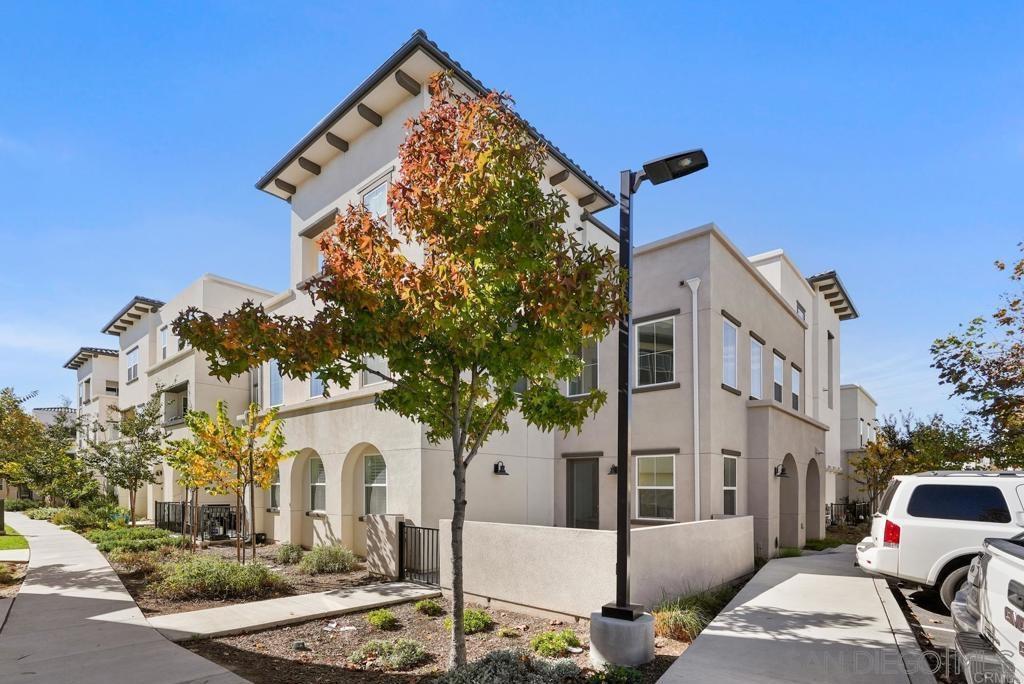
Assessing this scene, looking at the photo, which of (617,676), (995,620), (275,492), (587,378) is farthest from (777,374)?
(275,492)

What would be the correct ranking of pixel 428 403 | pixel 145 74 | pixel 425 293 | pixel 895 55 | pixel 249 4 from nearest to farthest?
pixel 425 293 < pixel 428 403 < pixel 249 4 < pixel 895 55 < pixel 145 74

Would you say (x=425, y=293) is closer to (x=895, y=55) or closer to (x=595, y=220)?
(x=895, y=55)

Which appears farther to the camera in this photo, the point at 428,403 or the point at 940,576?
the point at 940,576

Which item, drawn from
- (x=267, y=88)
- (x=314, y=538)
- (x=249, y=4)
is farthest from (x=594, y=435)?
(x=249, y=4)

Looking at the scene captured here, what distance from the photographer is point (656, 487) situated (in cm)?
1426

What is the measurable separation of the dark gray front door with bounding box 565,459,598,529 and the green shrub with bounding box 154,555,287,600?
7795mm

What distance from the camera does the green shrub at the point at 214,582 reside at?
1063 centimetres

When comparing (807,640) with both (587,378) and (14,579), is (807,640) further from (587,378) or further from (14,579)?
(14,579)

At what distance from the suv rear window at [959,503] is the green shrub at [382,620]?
7966mm

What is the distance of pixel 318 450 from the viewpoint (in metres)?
16.5

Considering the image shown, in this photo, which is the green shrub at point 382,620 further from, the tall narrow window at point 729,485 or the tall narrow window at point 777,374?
the tall narrow window at point 777,374

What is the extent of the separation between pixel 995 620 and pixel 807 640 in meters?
3.14

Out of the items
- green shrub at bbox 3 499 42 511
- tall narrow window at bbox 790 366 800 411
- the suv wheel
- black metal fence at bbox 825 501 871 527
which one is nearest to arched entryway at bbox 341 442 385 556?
the suv wheel

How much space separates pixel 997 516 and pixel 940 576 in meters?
1.17
